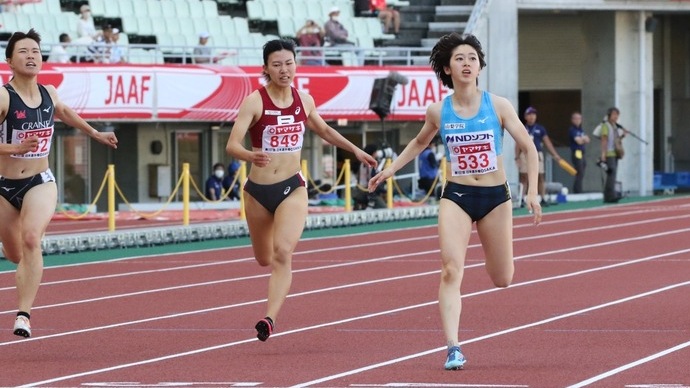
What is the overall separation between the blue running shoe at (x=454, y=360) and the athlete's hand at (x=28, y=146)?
10.0 feet

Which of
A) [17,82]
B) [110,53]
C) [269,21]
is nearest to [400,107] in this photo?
[269,21]

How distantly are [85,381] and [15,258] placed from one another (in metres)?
2.52

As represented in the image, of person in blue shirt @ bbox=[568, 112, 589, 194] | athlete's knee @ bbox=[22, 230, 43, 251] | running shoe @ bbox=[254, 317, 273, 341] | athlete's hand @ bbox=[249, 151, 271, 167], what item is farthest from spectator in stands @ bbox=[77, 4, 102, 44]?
running shoe @ bbox=[254, 317, 273, 341]

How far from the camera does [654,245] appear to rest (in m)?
21.8

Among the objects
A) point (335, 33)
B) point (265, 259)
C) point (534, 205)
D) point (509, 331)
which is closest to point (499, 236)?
point (534, 205)

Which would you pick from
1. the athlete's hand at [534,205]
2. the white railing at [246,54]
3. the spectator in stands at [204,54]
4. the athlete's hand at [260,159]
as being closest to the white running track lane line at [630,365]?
the athlete's hand at [534,205]

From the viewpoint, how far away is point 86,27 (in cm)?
3036

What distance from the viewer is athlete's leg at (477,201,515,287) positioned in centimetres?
1023

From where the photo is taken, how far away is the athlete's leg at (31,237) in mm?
11320

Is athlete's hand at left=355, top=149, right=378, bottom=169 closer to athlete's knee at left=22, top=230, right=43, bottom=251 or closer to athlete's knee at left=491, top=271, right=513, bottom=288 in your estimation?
athlete's knee at left=491, top=271, right=513, bottom=288

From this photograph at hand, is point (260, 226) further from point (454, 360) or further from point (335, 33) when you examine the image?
point (335, 33)

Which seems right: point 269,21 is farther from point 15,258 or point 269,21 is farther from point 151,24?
point 15,258

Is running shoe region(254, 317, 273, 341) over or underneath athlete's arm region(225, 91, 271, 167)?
underneath

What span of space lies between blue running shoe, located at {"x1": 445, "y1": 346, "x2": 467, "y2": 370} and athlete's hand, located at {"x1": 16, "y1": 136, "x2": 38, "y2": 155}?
3.06 meters
